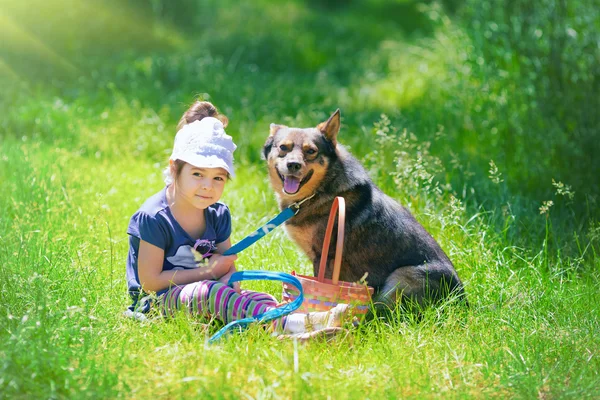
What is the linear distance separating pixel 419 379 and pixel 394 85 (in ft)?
23.6

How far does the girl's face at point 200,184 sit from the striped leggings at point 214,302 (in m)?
0.46

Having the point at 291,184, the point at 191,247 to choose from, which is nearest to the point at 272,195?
the point at 291,184

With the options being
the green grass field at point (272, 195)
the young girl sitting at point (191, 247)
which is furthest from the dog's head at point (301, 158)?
the green grass field at point (272, 195)

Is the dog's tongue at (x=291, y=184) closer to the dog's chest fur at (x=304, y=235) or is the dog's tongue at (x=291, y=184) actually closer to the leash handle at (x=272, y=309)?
the dog's chest fur at (x=304, y=235)

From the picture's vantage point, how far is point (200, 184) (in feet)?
13.2

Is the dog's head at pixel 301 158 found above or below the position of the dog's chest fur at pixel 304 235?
above

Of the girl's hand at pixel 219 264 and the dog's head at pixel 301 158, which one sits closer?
the girl's hand at pixel 219 264

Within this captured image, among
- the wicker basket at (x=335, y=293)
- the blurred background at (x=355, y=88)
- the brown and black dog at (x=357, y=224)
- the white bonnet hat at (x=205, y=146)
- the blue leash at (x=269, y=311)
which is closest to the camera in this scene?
the blue leash at (x=269, y=311)

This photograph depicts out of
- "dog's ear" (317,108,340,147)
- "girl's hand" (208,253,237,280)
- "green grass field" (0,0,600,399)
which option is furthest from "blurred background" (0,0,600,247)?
"girl's hand" (208,253,237,280)

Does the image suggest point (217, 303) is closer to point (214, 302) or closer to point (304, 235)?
point (214, 302)

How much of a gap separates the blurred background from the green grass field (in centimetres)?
3

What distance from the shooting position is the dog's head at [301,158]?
4375 millimetres

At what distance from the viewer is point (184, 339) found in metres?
3.69

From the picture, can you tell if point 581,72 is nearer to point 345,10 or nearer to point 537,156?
point 537,156
